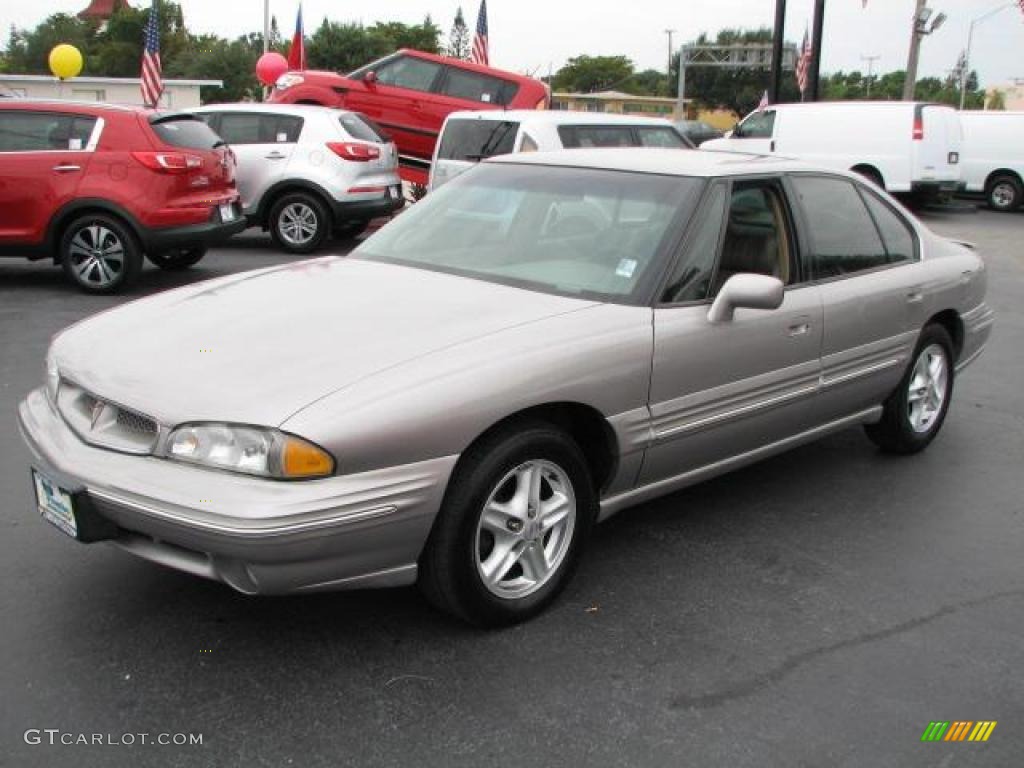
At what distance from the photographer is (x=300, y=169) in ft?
38.2

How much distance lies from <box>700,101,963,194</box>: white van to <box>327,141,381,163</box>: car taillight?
8320 millimetres

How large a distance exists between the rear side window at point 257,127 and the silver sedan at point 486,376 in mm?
7830

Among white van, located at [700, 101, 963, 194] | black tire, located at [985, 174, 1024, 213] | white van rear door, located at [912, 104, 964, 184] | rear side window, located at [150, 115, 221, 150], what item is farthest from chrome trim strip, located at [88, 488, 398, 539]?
black tire, located at [985, 174, 1024, 213]

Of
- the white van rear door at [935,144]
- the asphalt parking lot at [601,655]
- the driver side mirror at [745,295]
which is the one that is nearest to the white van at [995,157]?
the white van rear door at [935,144]

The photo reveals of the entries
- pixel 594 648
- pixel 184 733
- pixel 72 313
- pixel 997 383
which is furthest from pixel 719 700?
pixel 72 313

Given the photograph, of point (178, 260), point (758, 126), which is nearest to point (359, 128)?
point (178, 260)

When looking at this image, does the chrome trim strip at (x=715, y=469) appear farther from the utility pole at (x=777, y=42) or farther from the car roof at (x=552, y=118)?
the utility pole at (x=777, y=42)

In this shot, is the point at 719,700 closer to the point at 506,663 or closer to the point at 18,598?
the point at 506,663

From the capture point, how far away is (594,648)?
10.7 ft

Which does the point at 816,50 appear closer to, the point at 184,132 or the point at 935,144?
the point at 935,144

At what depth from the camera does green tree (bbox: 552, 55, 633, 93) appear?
11381 centimetres

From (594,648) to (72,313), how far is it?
6388mm

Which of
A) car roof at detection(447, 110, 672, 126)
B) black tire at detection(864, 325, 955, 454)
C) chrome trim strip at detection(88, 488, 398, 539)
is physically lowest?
black tire at detection(864, 325, 955, 454)

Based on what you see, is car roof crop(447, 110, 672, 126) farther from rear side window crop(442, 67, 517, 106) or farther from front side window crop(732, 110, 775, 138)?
front side window crop(732, 110, 775, 138)
